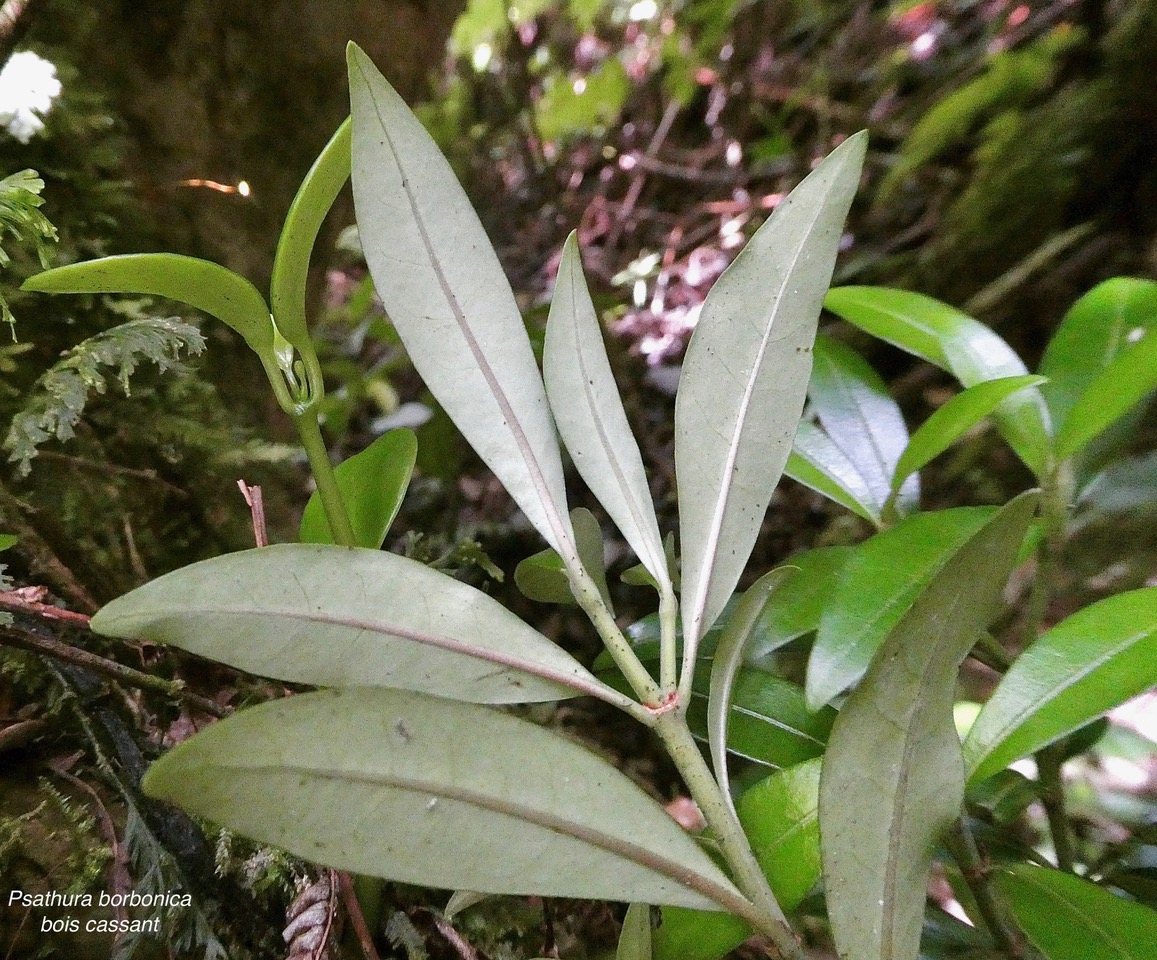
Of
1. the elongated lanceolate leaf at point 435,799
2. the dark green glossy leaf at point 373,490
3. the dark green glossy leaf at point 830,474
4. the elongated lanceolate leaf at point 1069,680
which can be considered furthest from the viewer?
the dark green glossy leaf at point 830,474

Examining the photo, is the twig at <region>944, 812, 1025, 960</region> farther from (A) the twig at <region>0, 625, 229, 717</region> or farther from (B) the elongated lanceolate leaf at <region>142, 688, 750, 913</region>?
(A) the twig at <region>0, 625, 229, 717</region>

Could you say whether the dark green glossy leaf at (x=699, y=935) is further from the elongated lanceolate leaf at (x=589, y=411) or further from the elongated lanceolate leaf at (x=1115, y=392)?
the elongated lanceolate leaf at (x=1115, y=392)

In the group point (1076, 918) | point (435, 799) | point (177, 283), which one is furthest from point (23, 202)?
point (1076, 918)

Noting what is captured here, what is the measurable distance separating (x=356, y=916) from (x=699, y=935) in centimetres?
26

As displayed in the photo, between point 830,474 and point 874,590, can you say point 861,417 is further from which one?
point 874,590

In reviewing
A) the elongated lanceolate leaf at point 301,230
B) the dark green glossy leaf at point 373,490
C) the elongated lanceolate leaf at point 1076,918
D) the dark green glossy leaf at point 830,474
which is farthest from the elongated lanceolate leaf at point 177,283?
the elongated lanceolate leaf at point 1076,918

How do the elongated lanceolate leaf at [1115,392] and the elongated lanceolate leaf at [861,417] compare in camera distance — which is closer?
the elongated lanceolate leaf at [1115,392]

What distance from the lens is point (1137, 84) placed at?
4.79ft

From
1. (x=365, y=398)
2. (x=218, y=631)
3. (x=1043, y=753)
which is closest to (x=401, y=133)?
(x=218, y=631)

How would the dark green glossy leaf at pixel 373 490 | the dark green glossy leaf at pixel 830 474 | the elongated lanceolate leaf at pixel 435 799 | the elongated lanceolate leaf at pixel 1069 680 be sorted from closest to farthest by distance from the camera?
the elongated lanceolate leaf at pixel 435 799, the elongated lanceolate leaf at pixel 1069 680, the dark green glossy leaf at pixel 373 490, the dark green glossy leaf at pixel 830 474

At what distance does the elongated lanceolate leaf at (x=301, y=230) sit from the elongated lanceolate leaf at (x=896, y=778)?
447 mm

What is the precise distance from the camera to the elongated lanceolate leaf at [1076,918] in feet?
1.38

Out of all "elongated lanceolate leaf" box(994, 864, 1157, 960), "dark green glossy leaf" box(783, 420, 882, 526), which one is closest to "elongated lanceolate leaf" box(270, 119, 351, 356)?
"dark green glossy leaf" box(783, 420, 882, 526)

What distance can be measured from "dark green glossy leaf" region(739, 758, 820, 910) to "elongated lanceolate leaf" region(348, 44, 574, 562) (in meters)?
0.23
